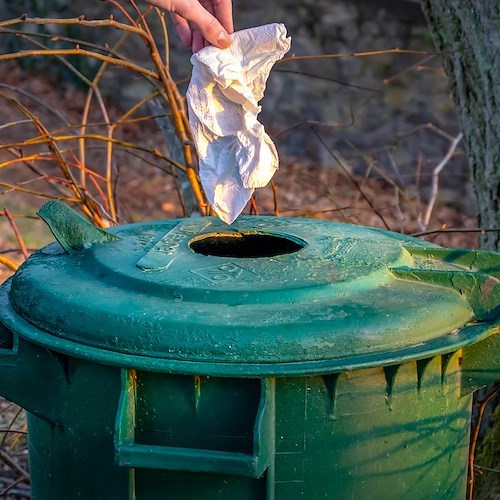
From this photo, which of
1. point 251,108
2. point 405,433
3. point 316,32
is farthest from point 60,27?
point 405,433

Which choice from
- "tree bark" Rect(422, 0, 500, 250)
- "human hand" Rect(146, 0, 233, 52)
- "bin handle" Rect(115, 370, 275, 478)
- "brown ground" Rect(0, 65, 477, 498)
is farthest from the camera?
"brown ground" Rect(0, 65, 477, 498)

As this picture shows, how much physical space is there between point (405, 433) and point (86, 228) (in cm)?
89

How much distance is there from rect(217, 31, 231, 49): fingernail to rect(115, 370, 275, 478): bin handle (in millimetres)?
880

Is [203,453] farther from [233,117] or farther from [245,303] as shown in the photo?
[233,117]

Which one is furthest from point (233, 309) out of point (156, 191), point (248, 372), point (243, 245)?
point (156, 191)

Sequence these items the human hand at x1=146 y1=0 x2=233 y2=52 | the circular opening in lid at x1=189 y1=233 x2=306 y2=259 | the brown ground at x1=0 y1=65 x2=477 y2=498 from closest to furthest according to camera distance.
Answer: the human hand at x1=146 y1=0 x2=233 y2=52, the circular opening in lid at x1=189 y1=233 x2=306 y2=259, the brown ground at x1=0 y1=65 x2=477 y2=498

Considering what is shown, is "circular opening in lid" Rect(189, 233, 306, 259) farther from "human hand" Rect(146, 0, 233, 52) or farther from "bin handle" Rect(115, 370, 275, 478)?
"bin handle" Rect(115, 370, 275, 478)

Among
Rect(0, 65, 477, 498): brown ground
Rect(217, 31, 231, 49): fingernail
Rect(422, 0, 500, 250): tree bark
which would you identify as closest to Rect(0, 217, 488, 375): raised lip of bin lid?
Rect(217, 31, 231, 49): fingernail

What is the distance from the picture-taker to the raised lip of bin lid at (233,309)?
1.58 m

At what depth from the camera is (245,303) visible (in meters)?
1.69

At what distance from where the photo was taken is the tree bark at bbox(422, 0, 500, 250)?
2805mm

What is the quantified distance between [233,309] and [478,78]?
1635mm

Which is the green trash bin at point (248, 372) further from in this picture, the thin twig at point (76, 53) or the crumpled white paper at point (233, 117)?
the thin twig at point (76, 53)

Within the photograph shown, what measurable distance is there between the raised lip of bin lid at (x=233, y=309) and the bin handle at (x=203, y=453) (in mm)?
73
